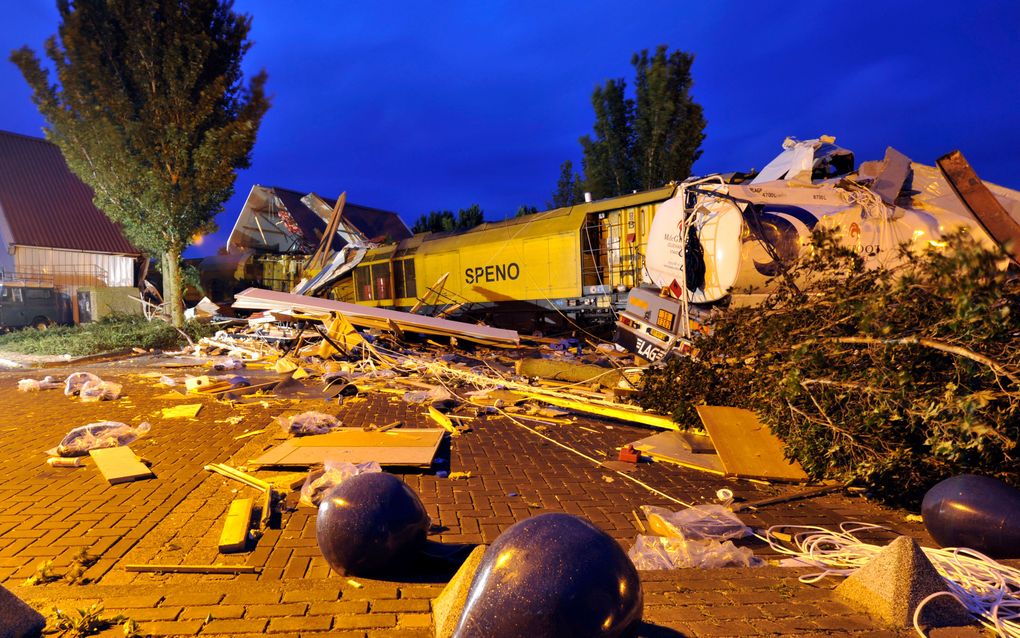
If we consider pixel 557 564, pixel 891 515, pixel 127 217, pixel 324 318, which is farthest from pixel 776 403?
pixel 127 217

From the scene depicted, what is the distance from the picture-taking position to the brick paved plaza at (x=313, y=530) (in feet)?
8.05

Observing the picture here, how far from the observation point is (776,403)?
4.51 m

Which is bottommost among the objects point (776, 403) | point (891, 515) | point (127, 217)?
point (891, 515)

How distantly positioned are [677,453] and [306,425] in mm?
3827

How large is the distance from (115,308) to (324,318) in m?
16.4

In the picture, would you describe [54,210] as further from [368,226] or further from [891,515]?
[891,515]

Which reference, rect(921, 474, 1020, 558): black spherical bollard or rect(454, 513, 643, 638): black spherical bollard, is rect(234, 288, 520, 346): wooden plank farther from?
rect(454, 513, 643, 638): black spherical bollard

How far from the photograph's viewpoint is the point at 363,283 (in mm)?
19094

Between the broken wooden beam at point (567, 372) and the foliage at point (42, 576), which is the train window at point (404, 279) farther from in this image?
the foliage at point (42, 576)

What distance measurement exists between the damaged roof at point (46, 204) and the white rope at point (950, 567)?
91.1 feet

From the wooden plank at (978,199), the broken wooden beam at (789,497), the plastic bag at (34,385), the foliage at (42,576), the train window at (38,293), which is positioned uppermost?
the wooden plank at (978,199)

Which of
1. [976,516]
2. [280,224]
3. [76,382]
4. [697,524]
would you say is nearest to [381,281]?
[280,224]

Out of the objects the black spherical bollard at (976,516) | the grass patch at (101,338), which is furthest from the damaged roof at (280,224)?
the black spherical bollard at (976,516)

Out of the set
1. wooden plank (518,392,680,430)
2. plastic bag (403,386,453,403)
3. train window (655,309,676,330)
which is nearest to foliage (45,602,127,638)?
wooden plank (518,392,680,430)
